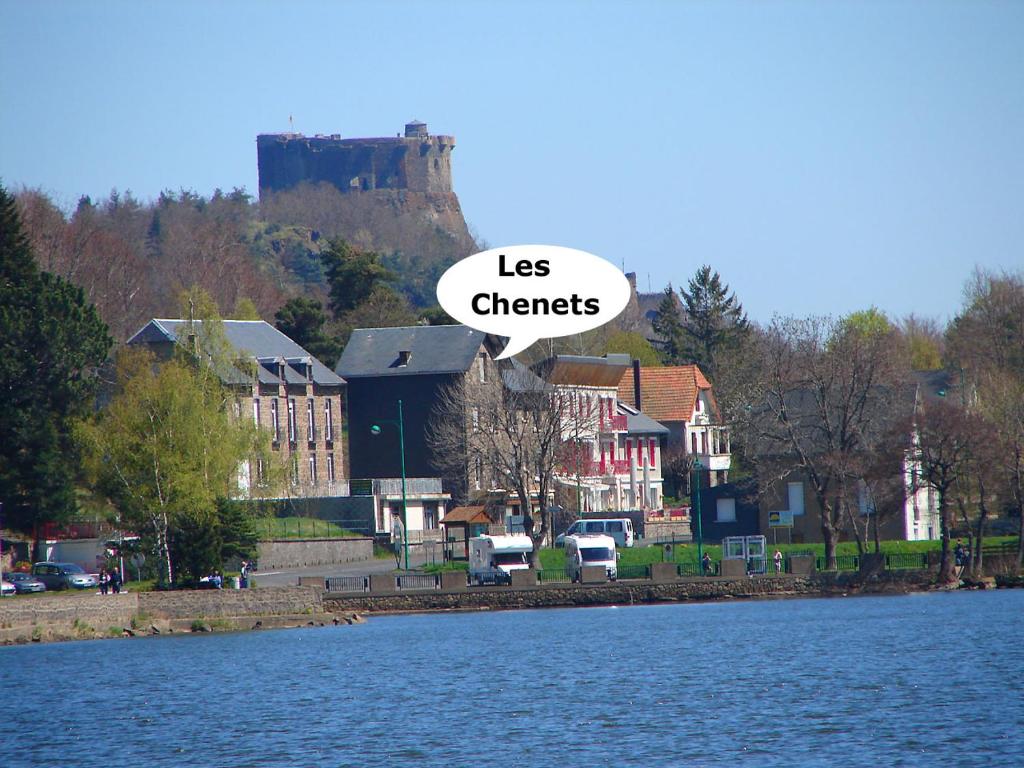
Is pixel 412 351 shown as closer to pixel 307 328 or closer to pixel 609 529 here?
pixel 307 328

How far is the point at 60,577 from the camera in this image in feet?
213

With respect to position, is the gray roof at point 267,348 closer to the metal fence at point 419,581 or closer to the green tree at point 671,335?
the metal fence at point 419,581

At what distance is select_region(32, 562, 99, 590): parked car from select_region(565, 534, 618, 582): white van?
20.1 meters

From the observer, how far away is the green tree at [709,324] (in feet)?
429

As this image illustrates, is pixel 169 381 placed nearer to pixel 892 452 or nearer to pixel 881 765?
pixel 892 452

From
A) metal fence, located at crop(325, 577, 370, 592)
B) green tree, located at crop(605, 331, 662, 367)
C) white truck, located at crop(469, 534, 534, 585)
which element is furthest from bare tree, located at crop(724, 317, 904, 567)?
green tree, located at crop(605, 331, 662, 367)

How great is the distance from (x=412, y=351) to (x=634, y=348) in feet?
136

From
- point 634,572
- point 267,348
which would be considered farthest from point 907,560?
point 267,348

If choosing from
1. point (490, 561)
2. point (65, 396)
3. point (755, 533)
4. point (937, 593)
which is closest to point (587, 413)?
point (755, 533)

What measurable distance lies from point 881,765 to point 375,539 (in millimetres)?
55415

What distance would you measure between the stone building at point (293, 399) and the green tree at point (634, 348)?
39.7m

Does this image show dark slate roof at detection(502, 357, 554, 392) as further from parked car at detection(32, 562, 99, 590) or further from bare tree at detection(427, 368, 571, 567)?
parked car at detection(32, 562, 99, 590)

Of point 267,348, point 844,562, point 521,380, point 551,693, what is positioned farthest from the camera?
point 267,348

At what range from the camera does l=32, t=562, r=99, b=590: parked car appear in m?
64.9
